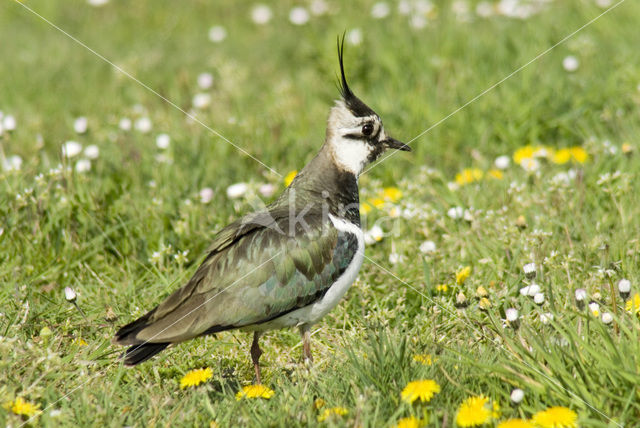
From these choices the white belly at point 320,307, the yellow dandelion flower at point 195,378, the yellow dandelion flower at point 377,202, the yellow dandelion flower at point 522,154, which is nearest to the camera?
the yellow dandelion flower at point 195,378

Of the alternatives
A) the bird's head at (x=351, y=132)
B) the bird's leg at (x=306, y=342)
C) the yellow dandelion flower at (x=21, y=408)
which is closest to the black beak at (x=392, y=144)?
the bird's head at (x=351, y=132)

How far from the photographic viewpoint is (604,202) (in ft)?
16.8

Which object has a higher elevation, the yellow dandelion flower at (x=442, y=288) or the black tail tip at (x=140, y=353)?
the black tail tip at (x=140, y=353)

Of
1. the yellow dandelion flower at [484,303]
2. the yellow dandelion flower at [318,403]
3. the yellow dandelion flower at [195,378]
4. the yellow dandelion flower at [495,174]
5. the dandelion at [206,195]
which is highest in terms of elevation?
the yellow dandelion flower at [484,303]

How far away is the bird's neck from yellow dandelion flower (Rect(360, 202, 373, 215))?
718 millimetres

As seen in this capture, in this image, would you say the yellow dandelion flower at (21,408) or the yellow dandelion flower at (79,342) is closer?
the yellow dandelion flower at (21,408)

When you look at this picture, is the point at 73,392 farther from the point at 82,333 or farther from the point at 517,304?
the point at 517,304

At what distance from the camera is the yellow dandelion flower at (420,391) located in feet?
10.3

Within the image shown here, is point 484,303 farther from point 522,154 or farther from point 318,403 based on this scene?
point 522,154

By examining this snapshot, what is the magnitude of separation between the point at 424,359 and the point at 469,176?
2.58 metres

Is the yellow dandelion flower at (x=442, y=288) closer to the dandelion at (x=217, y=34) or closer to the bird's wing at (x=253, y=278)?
the bird's wing at (x=253, y=278)

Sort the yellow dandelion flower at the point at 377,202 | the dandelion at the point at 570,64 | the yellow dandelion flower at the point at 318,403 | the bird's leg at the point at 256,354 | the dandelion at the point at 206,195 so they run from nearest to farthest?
the yellow dandelion flower at the point at 318,403 → the bird's leg at the point at 256,354 → the dandelion at the point at 206,195 → the yellow dandelion flower at the point at 377,202 → the dandelion at the point at 570,64

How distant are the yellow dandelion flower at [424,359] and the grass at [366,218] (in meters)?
0.02

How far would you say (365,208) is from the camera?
5.53m
